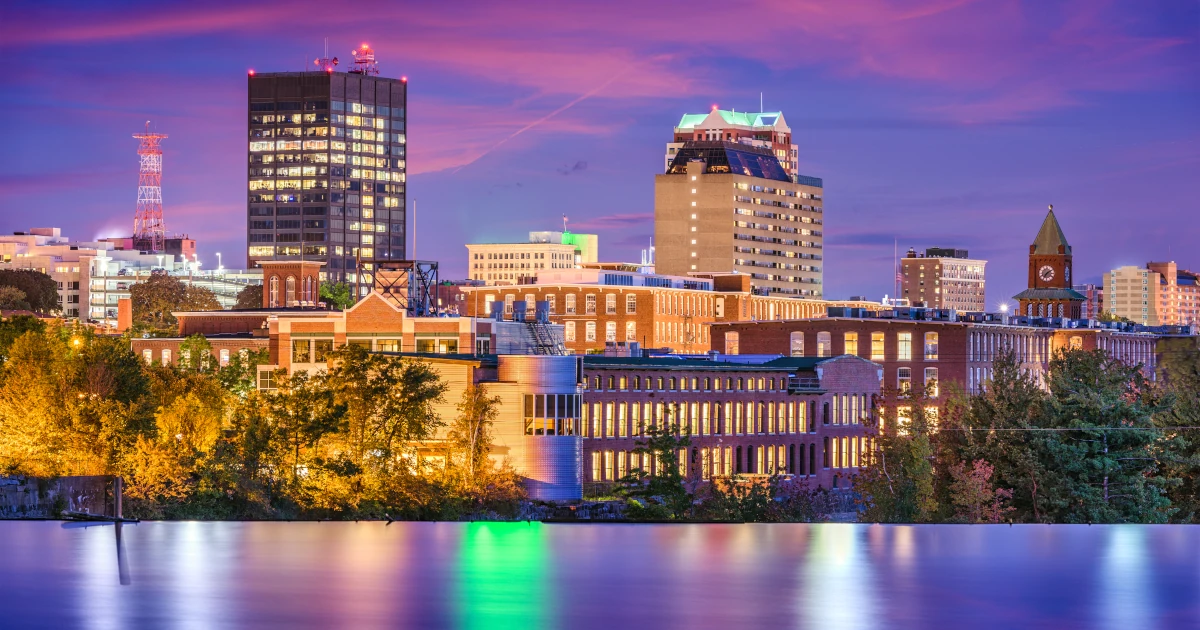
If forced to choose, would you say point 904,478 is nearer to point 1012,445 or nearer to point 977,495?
point 1012,445

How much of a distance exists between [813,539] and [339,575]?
5.30 meters

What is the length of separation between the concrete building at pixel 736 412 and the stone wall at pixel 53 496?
46.2m

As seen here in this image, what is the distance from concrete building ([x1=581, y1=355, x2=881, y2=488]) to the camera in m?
84.8

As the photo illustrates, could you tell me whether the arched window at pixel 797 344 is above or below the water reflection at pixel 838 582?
above

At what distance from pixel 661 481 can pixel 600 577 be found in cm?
5294

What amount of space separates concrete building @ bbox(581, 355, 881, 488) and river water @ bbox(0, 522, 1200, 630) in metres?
62.8

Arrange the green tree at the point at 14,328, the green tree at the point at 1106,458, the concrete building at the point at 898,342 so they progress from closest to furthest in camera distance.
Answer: the green tree at the point at 1106,458 → the green tree at the point at 14,328 → the concrete building at the point at 898,342

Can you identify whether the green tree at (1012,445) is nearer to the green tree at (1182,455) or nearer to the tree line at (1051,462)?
the tree line at (1051,462)

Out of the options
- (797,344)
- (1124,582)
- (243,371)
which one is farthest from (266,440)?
(797,344)

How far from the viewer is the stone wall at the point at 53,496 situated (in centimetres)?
2417

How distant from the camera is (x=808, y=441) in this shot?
334ft

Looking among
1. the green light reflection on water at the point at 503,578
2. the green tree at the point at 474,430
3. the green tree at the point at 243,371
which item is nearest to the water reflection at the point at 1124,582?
the green light reflection on water at the point at 503,578

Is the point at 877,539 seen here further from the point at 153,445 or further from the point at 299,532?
the point at 153,445

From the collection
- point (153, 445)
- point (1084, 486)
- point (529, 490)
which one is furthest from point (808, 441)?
point (153, 445)
